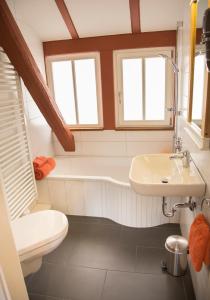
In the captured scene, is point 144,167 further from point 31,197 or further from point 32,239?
point 31,197

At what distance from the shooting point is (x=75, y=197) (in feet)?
7.95

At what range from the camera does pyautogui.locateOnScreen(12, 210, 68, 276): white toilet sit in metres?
1.46

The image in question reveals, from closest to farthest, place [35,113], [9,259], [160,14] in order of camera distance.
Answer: [9,259] < [160,14] < [35,113]

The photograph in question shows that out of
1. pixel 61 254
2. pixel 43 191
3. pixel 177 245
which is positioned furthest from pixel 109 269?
pixel 43 191

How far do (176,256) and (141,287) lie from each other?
1.13ft

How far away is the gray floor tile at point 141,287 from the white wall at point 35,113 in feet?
5.43

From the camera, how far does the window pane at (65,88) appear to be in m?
2.98

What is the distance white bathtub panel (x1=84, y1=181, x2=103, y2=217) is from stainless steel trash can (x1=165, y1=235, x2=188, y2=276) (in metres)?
0.90

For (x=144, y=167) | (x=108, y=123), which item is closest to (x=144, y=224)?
(x=144, y=167)

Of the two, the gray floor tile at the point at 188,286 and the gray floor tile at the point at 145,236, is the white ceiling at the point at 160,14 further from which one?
the gray floor tile at the point at 188,286

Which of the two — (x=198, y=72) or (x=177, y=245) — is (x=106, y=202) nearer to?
(x=177, y=245)

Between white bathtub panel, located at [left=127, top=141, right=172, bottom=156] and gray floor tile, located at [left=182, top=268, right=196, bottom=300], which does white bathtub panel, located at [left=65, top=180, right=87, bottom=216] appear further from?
gray floor tile, located at [left=182, top=268, right=196, bottom=300]

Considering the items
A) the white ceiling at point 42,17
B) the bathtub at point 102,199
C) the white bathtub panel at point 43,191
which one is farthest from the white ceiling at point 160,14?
the white bathtub panel at point 43,191

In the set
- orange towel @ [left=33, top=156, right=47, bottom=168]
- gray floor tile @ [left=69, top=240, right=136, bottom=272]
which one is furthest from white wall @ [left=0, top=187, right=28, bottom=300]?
orange towel @ [left=33, top=156, right=47, bottom=168]
